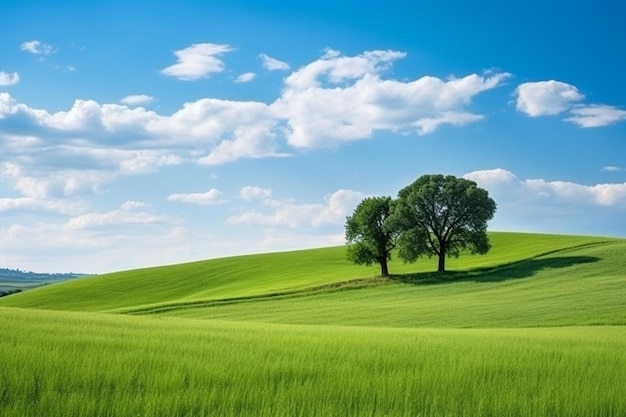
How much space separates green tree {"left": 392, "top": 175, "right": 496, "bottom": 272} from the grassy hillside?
266 cm

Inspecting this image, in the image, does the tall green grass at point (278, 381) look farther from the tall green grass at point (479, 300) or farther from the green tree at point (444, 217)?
the green tree at point (444, 217)

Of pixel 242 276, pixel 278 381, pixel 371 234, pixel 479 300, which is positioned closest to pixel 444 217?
pixel 371 234

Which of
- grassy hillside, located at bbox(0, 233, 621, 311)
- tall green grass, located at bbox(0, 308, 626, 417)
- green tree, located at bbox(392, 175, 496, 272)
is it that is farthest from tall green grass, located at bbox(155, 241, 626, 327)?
tall green grass, located at bbox(0, 308, 626, 417)

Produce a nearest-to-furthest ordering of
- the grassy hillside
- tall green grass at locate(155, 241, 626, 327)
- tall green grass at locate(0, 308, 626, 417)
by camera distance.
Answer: tall green grass at locate(0, 308, 626, 417)
tall green grass at locate(155, 241, 626, 327)
the grassy hillside

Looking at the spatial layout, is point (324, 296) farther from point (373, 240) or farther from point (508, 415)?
point (508, 415)

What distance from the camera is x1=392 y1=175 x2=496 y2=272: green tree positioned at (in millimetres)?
60062

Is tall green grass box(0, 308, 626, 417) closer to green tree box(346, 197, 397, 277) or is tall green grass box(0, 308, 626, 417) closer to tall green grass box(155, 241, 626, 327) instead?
tall green grass box(155, 241, 626, 327)

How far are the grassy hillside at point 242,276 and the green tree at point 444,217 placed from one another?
266cm

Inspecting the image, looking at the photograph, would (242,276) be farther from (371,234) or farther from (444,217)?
(444,217)

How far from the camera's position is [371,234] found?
62719 millimetres

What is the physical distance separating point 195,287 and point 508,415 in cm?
6721

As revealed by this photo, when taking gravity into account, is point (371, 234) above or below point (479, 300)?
above

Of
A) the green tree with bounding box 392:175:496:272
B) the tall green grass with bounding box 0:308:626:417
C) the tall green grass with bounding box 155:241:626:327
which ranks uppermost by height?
the green tree with bounding box 392:175:496:272

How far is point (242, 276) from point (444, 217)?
88.6 ft
